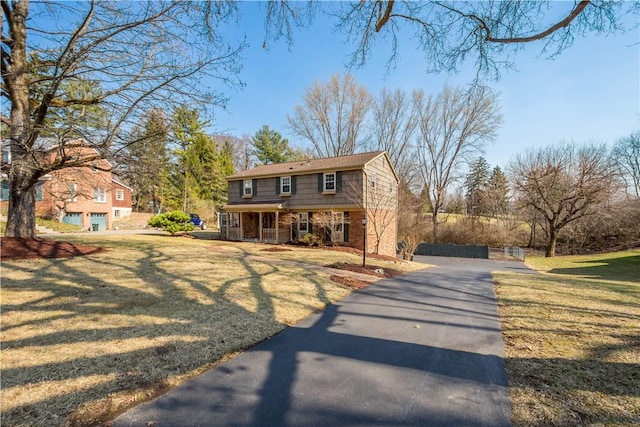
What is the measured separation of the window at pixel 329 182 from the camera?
17.2m

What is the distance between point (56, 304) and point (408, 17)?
7.87 meters

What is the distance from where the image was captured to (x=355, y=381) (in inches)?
117

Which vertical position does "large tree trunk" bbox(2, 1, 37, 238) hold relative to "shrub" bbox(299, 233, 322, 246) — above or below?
above

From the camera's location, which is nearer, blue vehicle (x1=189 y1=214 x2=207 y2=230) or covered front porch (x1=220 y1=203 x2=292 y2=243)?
covered front porch (x1=220 y1=203 x2=292 y2=243)

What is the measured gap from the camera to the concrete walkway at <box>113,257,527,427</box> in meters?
2.41

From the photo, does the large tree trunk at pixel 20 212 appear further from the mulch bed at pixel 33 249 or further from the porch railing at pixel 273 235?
the porch railing at pixel 273 235

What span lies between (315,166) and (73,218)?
77.2 ft

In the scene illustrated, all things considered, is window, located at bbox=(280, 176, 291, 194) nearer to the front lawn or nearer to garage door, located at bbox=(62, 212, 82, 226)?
the front lawn

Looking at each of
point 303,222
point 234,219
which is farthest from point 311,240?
point 234,219

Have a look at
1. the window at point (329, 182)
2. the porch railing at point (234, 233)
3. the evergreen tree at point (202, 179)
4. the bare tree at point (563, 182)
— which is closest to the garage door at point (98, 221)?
the evergreen tree at point (202, 179)

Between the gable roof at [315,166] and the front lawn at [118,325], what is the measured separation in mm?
9987

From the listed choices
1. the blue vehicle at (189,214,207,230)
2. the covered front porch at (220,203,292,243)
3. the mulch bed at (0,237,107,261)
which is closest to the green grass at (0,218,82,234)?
the blue vehicle at (189,214,207,230)

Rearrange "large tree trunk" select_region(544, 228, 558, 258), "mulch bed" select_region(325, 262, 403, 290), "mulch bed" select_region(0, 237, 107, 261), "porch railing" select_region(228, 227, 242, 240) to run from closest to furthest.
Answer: "mulch bed" select_region(0, 237, 107, 261)
"mulch bed" select_region(325, 262, 403, 290)
"porch railing" select_region(228, 227, 242, 240)
"large tree trunk" select_region(544, 228, 558, 258)

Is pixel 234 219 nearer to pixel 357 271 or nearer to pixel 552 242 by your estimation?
pixel 357 271
